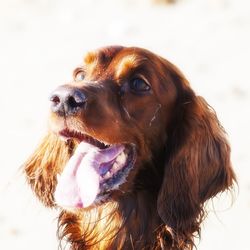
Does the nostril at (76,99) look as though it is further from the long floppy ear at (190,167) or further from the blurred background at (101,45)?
the blurred background at (101,45)

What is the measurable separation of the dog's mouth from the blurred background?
7.43 ft

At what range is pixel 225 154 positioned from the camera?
3934 millimetres

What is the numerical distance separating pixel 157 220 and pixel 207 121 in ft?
1.77

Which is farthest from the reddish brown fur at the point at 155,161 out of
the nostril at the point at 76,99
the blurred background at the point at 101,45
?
the blurred background at the point at 101,45

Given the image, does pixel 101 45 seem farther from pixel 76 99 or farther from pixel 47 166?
pixel 76 99

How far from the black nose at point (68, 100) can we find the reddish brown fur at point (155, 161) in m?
0.22

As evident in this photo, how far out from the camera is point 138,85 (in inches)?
146

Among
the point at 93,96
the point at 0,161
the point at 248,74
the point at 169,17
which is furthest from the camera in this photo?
the point at 169,17

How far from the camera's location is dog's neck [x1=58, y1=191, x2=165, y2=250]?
3863 millimetres

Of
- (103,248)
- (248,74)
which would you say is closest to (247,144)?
(248,74)

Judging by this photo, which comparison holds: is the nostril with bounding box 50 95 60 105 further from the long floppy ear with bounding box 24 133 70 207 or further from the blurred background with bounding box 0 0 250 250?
the blurred background with bounding box 0 0 250 250

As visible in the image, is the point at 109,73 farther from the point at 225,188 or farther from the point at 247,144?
the point at 247,144

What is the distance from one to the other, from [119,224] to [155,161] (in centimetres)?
36

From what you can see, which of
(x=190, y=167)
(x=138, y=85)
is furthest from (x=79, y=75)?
(x=190, y=167)
